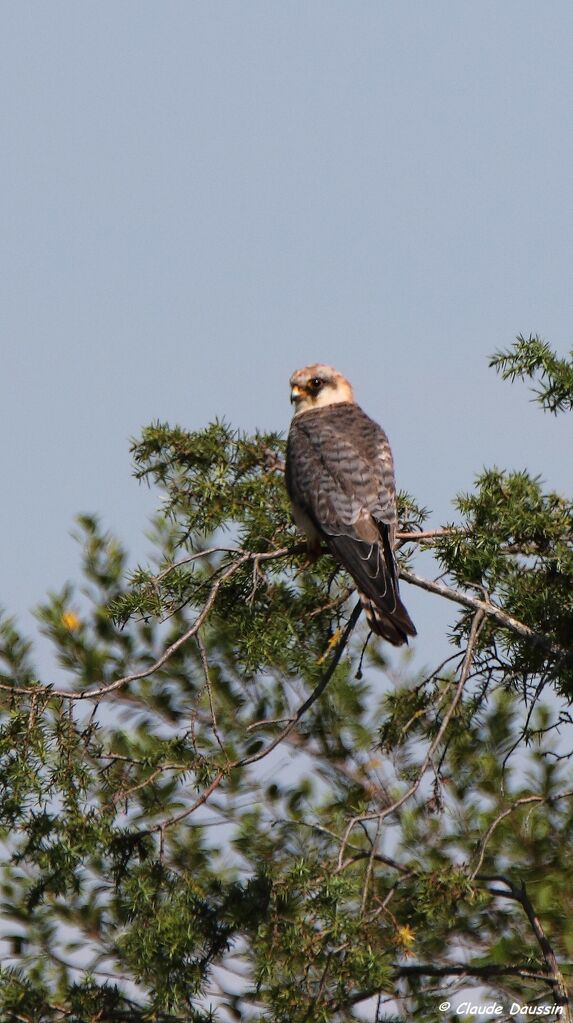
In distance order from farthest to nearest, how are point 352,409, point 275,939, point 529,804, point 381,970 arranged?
1. point 352,409
2. point 529,804
3. point 275,939
4. point 381,970

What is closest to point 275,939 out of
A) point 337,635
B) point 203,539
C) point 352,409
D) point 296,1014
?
point 296,1014

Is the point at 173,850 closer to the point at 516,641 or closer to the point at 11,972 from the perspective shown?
the point at 11,972

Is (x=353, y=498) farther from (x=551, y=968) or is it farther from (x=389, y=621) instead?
(x=551, y=968)

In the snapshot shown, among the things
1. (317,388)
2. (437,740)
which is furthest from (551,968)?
(317,388)

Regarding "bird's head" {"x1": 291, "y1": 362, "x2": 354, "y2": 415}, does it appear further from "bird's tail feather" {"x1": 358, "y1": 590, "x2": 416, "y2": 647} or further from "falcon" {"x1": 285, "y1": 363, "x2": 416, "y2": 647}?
"bird's tail feather" {"x1": 358, "y1": 590, "x2": 416, "y2": 647}

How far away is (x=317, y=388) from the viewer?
7035 millimetres

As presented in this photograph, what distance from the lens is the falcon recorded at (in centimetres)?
511

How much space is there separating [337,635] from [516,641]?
2.30 feet

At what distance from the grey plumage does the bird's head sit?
402 millimetres

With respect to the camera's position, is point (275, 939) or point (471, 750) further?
point (471, 750)

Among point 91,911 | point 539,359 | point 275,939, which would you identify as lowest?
point 275,939

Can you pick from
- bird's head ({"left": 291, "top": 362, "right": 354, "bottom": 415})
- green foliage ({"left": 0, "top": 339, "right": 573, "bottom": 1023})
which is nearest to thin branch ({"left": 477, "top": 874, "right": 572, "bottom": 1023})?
green foliage ({"left": 0, "top": 339, "right": 573, "bottom": 1023})

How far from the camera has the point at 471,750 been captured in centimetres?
619

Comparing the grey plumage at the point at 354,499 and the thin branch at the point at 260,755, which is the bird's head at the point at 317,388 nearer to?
the grey plumage at the point at 354,499
